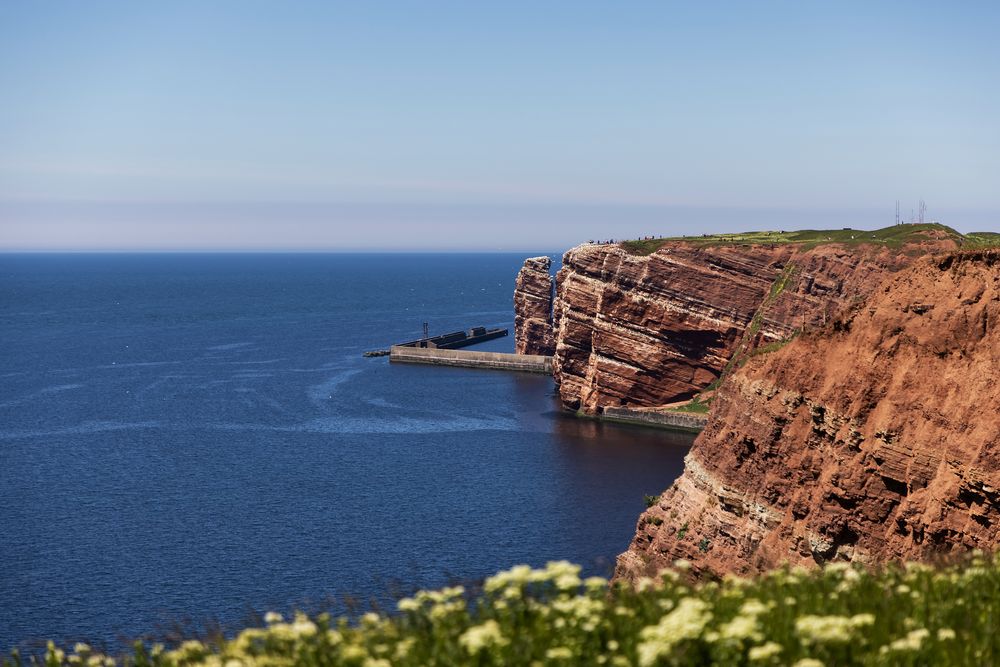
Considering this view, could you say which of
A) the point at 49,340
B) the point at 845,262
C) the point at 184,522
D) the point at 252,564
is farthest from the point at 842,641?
the point at 49,340

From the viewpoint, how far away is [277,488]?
72438 millimetres

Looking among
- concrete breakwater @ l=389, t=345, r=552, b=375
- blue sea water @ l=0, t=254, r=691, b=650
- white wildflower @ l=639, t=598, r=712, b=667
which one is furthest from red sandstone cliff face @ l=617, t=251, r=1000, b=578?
concrete breakwater @ l=389, t=345, r=552, b=375

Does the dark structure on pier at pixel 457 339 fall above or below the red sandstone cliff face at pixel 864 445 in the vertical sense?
below

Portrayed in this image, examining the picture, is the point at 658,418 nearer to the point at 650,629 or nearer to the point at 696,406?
the point at 696,406

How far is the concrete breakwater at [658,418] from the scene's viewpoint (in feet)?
323

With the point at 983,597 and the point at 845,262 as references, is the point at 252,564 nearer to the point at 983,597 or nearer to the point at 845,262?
the point at 983,597

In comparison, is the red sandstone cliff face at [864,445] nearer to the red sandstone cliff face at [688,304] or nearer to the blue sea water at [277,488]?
the blue sea water at [277,488]

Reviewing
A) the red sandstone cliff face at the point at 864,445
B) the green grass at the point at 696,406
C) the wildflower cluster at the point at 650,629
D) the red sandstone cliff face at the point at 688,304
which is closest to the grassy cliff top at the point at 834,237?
the red sandstone cliff face at the point at 688,304

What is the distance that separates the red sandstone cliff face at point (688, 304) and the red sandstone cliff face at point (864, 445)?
57.1m

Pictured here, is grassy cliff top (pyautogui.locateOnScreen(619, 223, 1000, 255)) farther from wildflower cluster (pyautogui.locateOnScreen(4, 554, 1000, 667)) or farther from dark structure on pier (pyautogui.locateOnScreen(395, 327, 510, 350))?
wildflower cluster (pyautogui.locateOnScreen(4, 554, 1000, 667))

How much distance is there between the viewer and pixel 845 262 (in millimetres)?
94188

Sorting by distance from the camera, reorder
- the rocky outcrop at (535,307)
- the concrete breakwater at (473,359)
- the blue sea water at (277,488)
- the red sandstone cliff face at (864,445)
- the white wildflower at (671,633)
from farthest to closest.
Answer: the rocky outcrop at (535,307)
the concrete breakwater at (473,359)
the blue sea water at (277,488)
the red sandstone cliff face at (864,445)
the white wildflower at (671,633)

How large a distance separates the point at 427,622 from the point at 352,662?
1.50 m

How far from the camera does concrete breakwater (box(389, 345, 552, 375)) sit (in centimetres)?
14088
